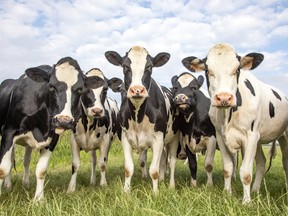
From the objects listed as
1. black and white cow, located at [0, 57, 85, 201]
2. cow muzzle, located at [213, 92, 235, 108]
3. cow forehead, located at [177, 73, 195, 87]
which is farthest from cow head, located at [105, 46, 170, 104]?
cow forehead, located at [177, 73, 195, 87]

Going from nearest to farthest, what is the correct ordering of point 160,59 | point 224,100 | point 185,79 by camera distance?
point 224,100
point 160,59
point 185,79

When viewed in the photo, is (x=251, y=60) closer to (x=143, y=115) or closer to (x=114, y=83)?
(x=143, y=115)

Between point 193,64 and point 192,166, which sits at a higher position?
point 193,64

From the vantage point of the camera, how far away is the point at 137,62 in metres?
6.62

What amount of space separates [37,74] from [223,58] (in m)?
3.02

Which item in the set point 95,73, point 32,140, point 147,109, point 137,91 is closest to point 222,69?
point 137,91

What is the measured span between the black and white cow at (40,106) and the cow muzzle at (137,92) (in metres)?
0.78

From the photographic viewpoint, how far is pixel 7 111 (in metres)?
6.72

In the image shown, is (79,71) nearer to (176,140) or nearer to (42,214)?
(42,214)

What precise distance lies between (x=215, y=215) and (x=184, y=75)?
519 centimetres

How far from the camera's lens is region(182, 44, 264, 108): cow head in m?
5.30

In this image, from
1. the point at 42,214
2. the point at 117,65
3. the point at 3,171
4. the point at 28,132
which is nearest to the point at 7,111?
the point at 28,132

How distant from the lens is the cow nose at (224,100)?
206 inches

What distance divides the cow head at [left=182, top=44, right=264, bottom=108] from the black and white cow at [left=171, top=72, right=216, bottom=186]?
1787mm
